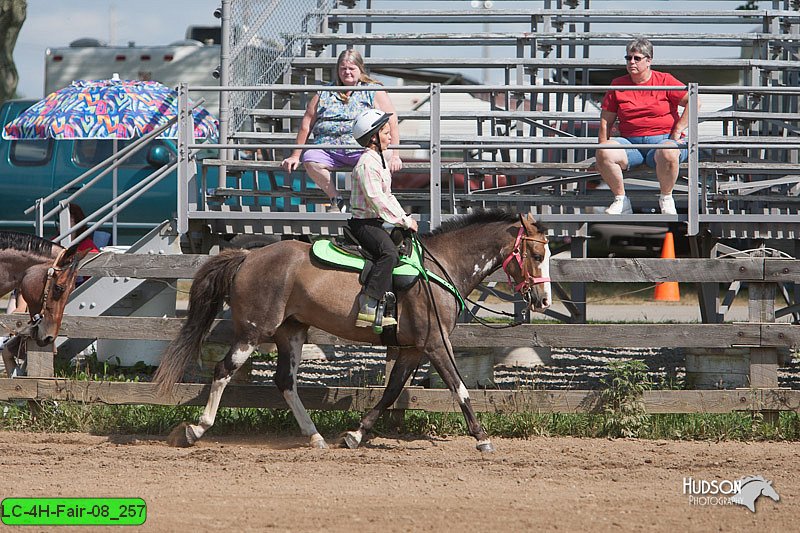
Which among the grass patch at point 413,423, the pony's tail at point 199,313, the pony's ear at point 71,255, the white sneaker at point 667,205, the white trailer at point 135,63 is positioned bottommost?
the grass patch at point 413,423

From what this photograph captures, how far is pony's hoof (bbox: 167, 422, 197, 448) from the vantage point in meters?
8.20

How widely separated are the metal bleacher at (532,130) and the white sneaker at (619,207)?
9cm

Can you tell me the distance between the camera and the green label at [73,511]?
6.12 m

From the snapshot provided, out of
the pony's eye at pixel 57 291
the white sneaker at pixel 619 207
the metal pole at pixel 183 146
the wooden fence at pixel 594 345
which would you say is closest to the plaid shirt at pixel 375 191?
the wooden fence at pixel 594 345

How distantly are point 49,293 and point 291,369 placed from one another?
6.92 ft

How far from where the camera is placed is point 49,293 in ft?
28.1

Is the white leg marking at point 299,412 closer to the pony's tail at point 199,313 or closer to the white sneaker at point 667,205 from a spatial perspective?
the pony's tail at point 199,313

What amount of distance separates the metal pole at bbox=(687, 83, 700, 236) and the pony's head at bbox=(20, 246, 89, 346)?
535cm

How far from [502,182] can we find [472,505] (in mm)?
8805

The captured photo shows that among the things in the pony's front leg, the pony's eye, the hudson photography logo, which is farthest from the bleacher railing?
the hudson photography logo

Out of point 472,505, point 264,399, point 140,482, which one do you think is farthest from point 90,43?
point 472,505

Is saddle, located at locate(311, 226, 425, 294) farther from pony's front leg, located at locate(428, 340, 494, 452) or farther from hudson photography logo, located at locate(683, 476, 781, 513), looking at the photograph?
hudson photography logo, located at locate(683, 476, 781, 513)

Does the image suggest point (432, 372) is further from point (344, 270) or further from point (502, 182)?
point (502, 182)

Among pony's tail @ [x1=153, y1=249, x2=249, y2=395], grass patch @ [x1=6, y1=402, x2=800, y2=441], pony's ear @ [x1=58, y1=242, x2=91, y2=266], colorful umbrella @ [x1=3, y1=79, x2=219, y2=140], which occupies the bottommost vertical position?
grass patch @ [x1=6, y1=402, x2=800, y2=441]
